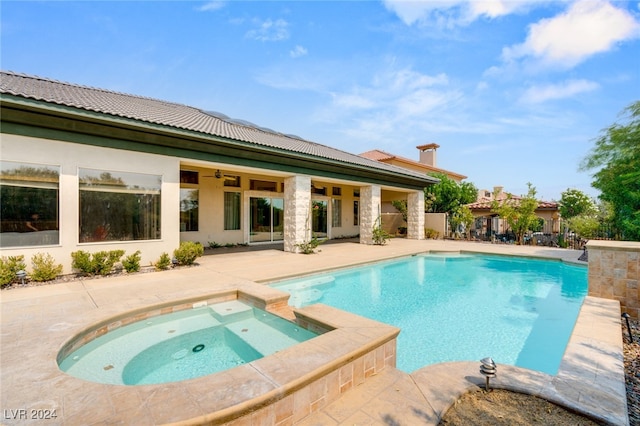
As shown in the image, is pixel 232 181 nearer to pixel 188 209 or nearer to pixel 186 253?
pixel 188 209

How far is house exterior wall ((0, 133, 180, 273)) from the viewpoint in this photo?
264 inches

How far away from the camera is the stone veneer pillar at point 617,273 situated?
540 centimetres

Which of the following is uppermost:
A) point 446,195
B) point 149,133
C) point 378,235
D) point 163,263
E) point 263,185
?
point 149,133

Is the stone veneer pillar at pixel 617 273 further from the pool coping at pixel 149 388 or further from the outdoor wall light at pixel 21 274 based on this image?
the outdoor wall light at pixel 21 274

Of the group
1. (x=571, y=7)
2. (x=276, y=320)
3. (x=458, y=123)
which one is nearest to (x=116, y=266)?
(x=276, y=320)

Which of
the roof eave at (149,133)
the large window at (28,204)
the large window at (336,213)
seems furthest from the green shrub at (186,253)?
the large window at (336,213)

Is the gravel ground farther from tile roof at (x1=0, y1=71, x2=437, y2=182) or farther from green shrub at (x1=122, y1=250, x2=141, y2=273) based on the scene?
tile roof at (x1=0, y1=71, x2=437, y2=182)

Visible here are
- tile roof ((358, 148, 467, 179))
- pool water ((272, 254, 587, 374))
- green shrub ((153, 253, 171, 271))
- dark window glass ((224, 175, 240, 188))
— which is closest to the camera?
pool water ((272, 254, 587, 374))

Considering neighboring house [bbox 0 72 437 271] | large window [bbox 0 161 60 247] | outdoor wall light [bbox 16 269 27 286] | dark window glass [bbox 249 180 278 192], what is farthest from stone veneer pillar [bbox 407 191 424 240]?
outdoor wall light [bbox 16 269 27 286]

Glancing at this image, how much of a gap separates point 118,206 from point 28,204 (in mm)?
1746

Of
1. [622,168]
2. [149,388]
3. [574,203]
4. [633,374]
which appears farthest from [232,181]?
[574,203]

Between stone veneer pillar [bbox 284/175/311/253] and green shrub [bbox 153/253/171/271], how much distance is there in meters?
4.84

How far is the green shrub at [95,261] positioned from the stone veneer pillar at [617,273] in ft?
35.5

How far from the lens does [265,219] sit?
15.0 metres
